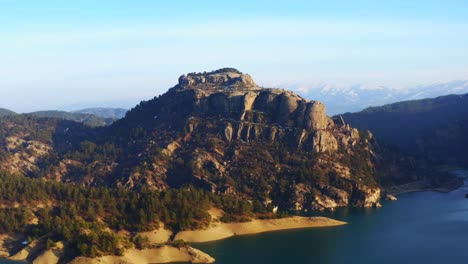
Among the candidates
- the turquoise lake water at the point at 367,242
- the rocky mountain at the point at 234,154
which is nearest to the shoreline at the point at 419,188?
the rocky mountain at the point at 234,154

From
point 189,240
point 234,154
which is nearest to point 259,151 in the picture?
point 234,154

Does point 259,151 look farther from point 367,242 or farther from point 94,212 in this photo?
point 94,212

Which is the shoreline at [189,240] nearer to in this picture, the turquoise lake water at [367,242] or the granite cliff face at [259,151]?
the turquoise lake water at [367,242]

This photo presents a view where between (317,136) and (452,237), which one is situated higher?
(317,136)

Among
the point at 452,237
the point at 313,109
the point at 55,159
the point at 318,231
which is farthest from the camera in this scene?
the point at 55,159

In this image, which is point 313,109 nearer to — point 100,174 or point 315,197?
point 315,197

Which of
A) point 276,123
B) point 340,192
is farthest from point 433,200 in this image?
point 276,123

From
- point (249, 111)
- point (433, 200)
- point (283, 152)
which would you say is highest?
point (249, 111)

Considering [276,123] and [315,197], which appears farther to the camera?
[276,123]
